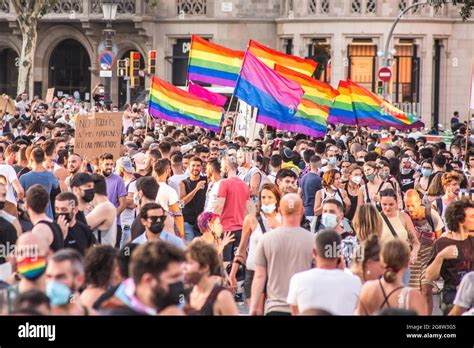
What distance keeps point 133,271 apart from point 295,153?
12.1 m

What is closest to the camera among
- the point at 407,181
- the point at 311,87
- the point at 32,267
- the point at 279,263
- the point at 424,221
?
the point at 32,267

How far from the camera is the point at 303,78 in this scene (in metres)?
24.0

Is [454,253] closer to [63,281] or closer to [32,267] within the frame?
[32,267]

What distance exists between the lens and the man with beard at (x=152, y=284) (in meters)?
7.29

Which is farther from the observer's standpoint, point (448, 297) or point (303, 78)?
point (303, 78)

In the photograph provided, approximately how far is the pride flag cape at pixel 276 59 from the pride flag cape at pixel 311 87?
306 millimetres

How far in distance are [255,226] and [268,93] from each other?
10025 millimetres

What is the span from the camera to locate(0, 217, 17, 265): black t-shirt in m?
10.6

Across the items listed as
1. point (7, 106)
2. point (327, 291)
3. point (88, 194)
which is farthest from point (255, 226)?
point (7, 106)

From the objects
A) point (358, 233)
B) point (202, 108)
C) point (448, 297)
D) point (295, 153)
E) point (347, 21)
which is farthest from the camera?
point (347, 21)

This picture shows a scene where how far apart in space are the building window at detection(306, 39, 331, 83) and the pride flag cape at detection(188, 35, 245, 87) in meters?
23.7

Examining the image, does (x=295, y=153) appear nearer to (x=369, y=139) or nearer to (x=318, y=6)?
(x=369, y=139)

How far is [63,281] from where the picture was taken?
24.2 feet
